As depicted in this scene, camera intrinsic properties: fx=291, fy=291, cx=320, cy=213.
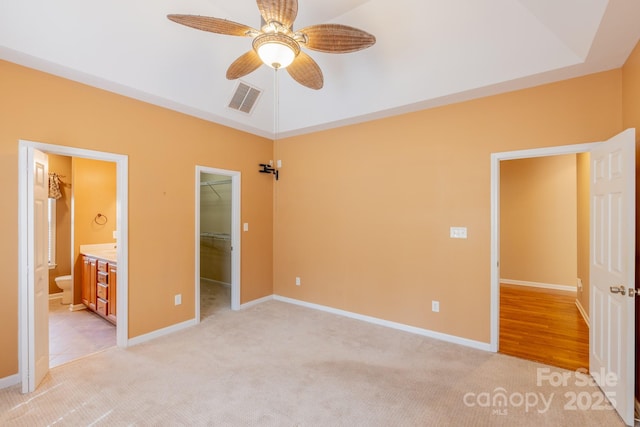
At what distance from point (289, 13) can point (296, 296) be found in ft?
13.1

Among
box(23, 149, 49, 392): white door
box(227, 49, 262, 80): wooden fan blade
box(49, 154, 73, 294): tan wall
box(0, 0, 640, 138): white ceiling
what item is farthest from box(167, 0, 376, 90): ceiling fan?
box(49, 154, 73, 294): tan wall

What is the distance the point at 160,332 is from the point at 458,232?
3.78 meters

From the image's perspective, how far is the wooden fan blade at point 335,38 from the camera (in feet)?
6.68

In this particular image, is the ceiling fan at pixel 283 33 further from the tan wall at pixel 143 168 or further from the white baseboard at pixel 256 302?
the white baseboard at pixel 256 302

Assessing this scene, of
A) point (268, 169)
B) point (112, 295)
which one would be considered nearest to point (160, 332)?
point (112, 295)

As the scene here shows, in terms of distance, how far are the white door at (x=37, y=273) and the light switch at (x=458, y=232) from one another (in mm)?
4080

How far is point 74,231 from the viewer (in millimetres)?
4492

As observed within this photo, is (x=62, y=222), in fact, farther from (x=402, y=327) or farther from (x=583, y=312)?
(x=583, y=312)

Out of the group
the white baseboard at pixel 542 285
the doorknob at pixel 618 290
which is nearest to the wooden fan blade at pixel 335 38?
the doorknob at pixel 618 290

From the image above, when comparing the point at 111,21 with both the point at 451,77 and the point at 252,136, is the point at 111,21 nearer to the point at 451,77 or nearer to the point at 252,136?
the point at 252,136

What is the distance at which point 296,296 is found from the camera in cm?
486

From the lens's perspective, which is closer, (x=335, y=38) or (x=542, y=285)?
(x=335, y=38)

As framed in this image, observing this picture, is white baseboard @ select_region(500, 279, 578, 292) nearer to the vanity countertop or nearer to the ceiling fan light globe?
the ceiling fan light globe

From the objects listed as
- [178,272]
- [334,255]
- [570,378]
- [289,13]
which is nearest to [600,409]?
[570,378]
